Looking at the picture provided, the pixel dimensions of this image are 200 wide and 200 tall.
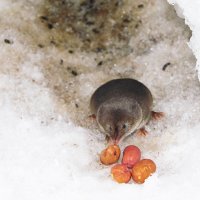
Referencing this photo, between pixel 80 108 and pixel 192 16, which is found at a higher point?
pixel 192 16

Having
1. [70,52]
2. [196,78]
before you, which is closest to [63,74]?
[70,52]

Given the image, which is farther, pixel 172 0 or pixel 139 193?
pixel 172 0

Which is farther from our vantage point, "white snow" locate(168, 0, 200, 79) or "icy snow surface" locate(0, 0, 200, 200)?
"white snow" locate(168, 0, 200, 79)

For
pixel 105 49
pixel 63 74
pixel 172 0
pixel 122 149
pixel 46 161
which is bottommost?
pixel 46 161

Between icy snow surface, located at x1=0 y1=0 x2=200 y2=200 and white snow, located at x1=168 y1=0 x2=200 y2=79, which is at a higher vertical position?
white snow, located at x1=168 y1=0 x2=200 y2=79

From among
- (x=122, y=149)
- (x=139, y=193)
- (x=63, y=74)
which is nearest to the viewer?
(x=139, y=193)

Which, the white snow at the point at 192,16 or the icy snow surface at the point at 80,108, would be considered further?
the white snow at the point at 192,16

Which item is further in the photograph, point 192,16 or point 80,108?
point 192,16

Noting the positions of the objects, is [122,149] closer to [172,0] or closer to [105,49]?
[105,49]
